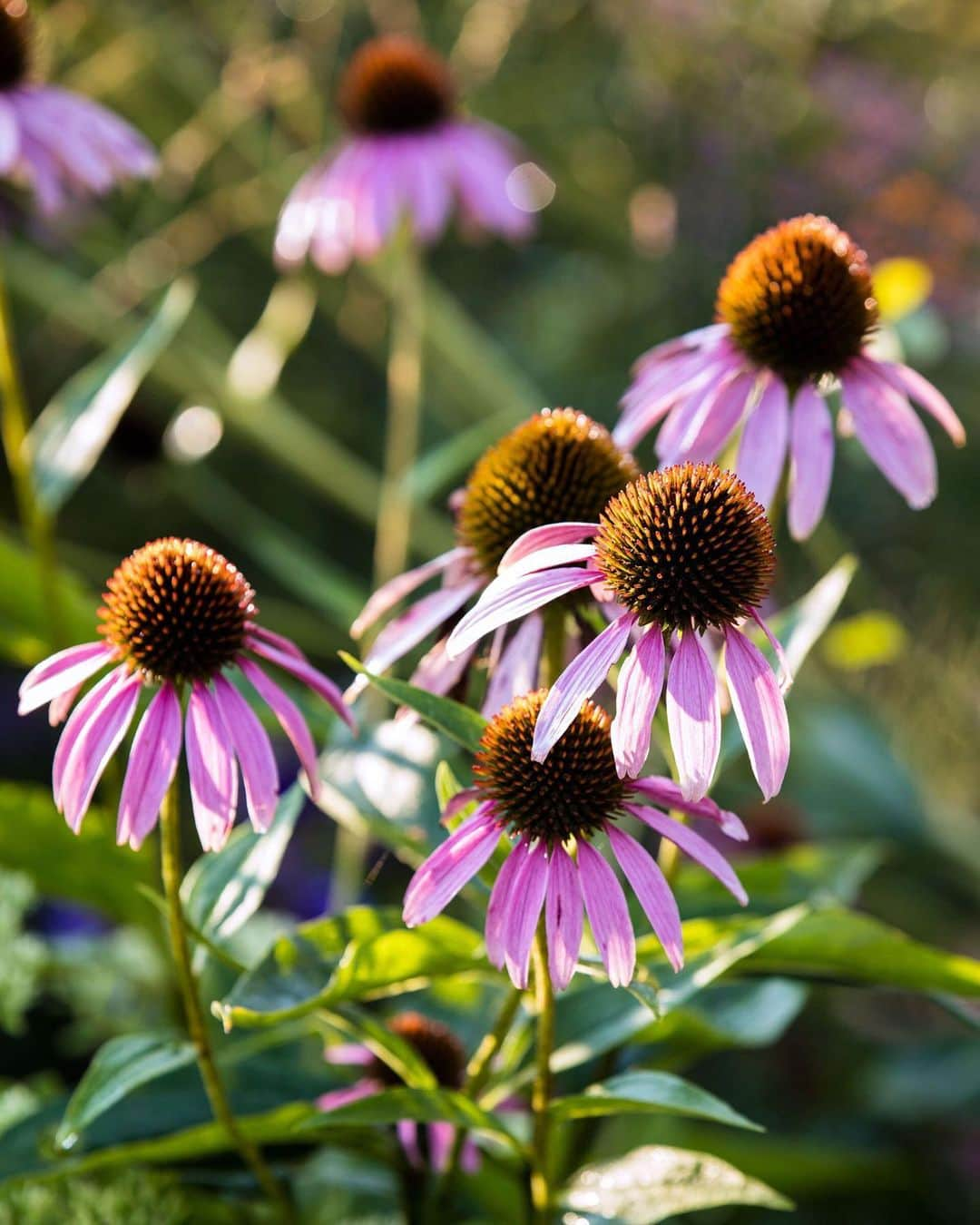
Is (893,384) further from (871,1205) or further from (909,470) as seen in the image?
(871,1205)

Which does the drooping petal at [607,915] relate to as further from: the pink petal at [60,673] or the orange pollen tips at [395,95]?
the orange pollen tips at [395,95]

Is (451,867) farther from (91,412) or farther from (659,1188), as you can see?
(91,412)

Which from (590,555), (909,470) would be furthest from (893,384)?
(590,555)

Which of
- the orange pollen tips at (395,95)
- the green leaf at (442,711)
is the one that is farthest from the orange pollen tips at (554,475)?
the orange pollen tips at (395,95)

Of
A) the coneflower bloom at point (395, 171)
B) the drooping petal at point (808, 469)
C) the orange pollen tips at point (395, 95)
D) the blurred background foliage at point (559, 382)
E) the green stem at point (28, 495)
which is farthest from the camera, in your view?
the orange pollen tips at point (395, 95)

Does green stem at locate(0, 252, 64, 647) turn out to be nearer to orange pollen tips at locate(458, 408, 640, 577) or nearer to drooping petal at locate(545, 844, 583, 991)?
orange pollen tips at locate(458, 408, 640, 577)

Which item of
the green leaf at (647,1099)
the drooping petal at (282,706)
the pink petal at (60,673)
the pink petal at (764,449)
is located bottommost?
the green leaf at (647,1099)

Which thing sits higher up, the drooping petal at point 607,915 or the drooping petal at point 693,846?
the drooping petal at point 693,846
